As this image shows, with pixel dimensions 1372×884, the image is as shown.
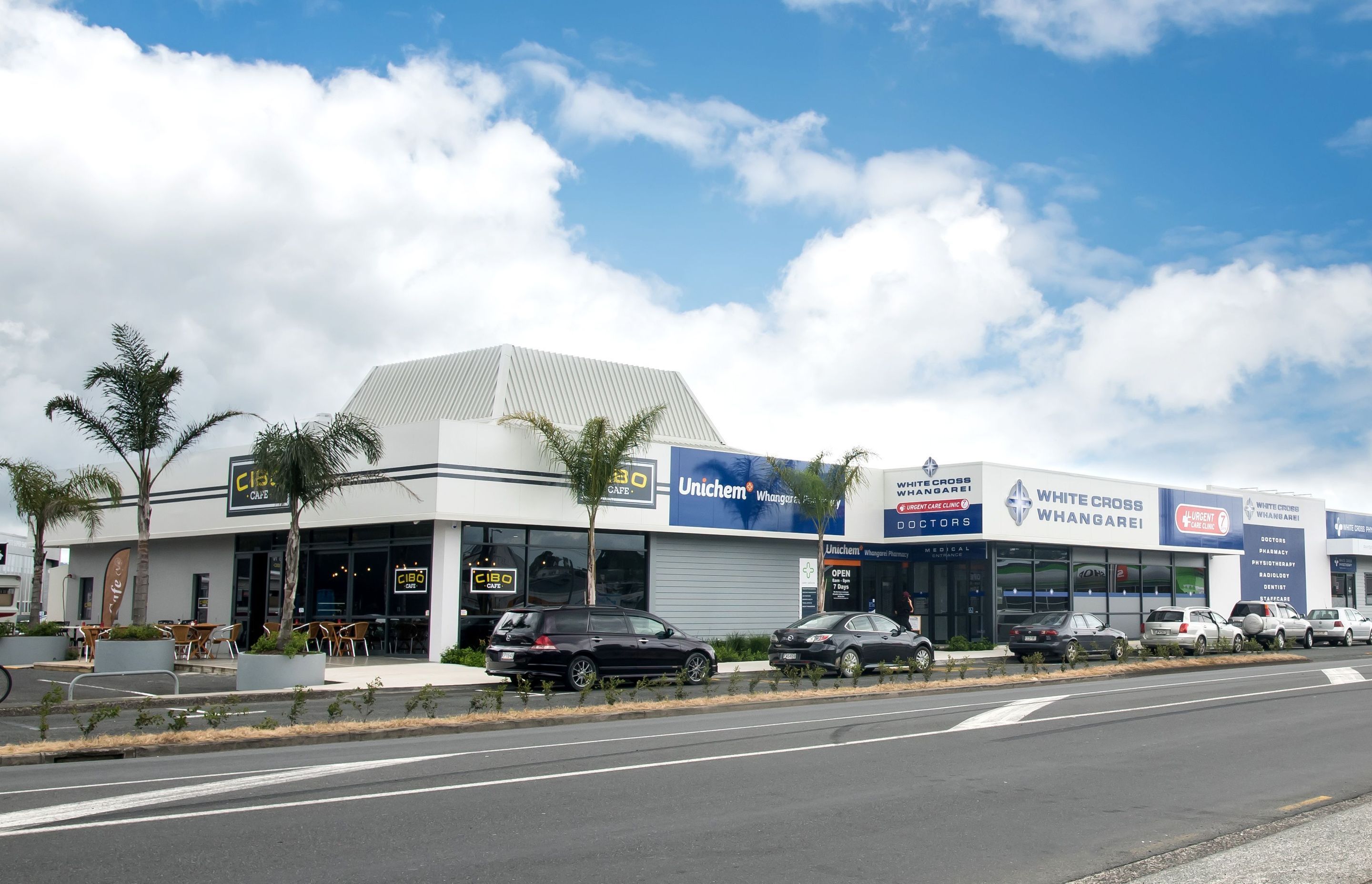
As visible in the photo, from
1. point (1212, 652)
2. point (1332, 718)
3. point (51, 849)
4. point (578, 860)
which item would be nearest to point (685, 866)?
point (578, 860)

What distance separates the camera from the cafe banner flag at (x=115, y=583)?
105 feet

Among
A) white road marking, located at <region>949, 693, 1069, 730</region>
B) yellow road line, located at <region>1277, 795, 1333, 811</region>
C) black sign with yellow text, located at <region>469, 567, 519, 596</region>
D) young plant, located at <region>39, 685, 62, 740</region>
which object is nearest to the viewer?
yellow road line, located at <region>1277, 795, 1333, 811</region>

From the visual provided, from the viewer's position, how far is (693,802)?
9.16 m

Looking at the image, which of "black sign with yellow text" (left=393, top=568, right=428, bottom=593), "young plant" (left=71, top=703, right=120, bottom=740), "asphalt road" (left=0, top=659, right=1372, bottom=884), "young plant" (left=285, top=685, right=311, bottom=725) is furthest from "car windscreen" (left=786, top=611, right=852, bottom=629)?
"young plant" (left=71, top=703, right=120, bottom=740)

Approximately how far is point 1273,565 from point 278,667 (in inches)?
1695

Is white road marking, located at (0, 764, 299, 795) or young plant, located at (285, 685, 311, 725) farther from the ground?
young plant, located at (285, 685, 311, 725)

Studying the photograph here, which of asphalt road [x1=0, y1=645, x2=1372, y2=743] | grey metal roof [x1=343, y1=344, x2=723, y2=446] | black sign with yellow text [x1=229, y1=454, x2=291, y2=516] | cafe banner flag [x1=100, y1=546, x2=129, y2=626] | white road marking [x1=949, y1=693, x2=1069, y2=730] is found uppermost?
grey metal roof [x1=343, y1=344, x2=723, y2=446]

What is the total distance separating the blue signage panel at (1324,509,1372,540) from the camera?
53.6m

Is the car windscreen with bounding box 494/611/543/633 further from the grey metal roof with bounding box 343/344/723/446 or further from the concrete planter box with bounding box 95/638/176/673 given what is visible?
the grey metal roof with bounding box 343/344/723/446

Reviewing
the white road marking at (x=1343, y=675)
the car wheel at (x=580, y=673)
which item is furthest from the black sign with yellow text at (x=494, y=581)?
the white road marking at (x=1343, y=675)

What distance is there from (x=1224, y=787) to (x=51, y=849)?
913 centimetres

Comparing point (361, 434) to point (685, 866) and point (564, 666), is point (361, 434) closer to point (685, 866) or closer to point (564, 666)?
point (564, 666)

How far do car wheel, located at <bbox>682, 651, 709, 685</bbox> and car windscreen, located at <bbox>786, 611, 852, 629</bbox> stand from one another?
315 centimetres

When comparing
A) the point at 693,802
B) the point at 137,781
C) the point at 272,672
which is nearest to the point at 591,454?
the point at 272,672
